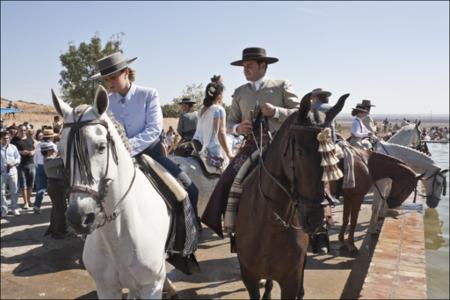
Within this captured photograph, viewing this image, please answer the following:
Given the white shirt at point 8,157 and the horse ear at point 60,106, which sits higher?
the horse ear at point 60,106

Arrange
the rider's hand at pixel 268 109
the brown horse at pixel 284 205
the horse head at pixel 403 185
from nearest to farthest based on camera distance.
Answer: the brown horse at pixel 284 205 → the rider's hand at pixel 268 109 → the horse head at pixel 403 185

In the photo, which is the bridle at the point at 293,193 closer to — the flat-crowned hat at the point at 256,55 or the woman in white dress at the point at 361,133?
the flat-crowned hat at the point at 256,55

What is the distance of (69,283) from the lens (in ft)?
16.4

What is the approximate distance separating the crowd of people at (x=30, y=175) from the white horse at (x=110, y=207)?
12.5 feet

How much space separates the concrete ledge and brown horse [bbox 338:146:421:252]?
0.61 m

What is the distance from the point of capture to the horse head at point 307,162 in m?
2.50

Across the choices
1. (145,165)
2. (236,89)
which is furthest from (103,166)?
(236,89)

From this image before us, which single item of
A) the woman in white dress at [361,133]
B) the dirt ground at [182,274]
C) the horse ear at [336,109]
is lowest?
the dirt ground at [182,274]

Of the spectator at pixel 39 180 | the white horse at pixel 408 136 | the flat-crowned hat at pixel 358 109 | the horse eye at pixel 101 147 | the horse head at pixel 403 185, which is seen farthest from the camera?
the white horse at pixel 408 136

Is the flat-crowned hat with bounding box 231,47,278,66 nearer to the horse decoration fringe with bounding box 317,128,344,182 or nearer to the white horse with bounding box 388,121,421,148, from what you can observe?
the horse decoration fringe with bounding box 317,128,344,182

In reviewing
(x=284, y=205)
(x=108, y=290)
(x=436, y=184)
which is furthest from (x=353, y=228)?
(x=108, y=290)

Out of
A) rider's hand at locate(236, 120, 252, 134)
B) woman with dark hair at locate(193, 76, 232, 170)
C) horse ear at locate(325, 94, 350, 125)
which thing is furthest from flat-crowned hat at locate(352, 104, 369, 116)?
horse ear at locate(325, 94, 350, 125)

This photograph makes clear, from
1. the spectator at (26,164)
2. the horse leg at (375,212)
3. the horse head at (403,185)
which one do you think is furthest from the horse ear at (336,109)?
the spectator at (26,164)

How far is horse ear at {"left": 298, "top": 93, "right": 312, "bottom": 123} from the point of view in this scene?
2582 millimetres
